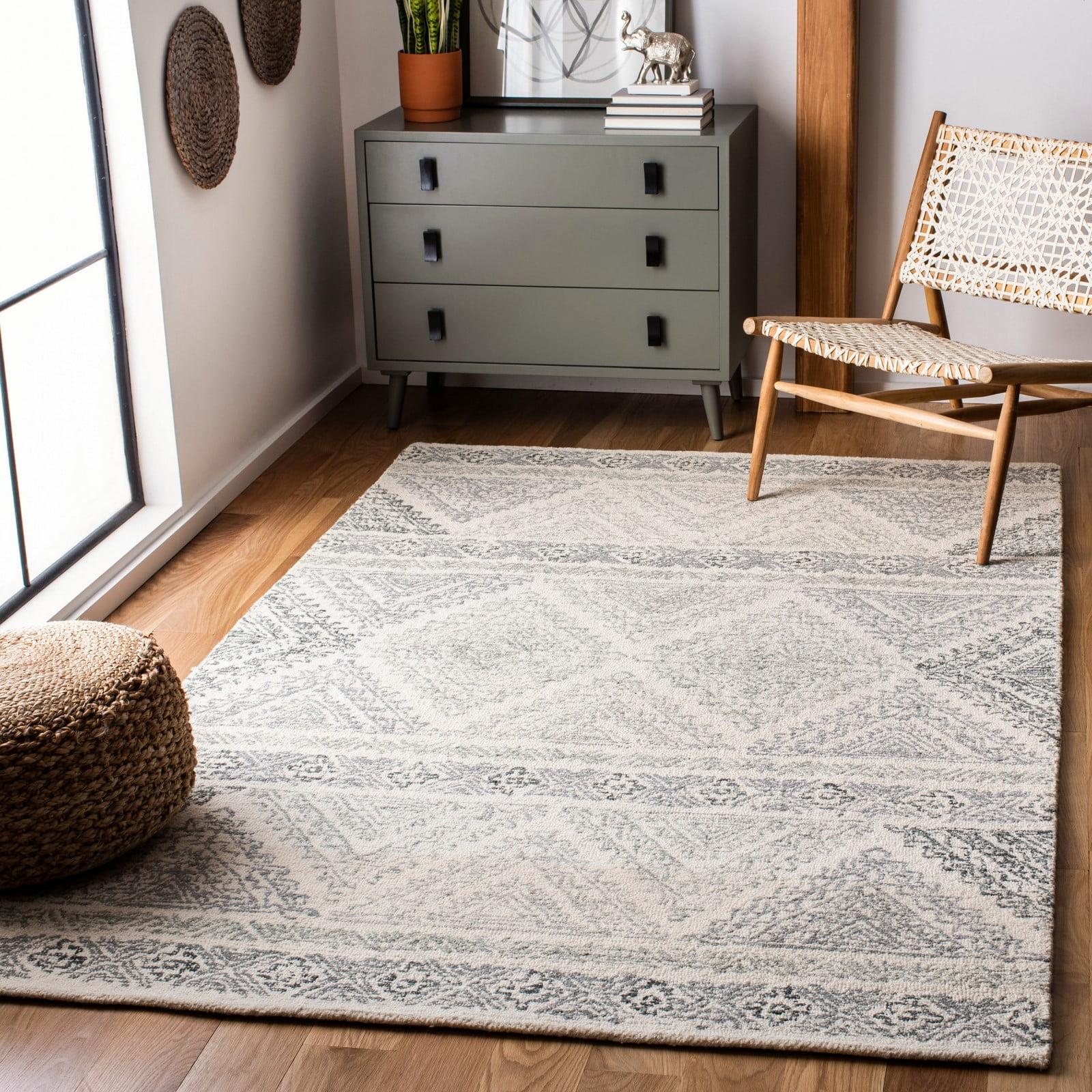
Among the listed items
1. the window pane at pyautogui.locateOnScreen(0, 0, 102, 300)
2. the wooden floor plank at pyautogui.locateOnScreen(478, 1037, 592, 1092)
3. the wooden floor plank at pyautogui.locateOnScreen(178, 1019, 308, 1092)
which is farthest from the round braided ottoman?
the window pane at pyautogui.locateOnScreen(0, 0, 102, 300)

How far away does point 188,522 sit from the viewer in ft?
10.1

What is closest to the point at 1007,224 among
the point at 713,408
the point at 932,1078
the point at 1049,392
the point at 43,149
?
the point at 1049,392

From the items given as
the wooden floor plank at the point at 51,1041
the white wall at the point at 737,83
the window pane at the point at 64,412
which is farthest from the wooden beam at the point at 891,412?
the wooden floor plank at the point at 51,1041

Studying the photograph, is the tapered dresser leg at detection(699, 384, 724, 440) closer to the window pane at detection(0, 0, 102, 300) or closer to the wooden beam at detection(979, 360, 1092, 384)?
the wooden beam at detection(979, 360, 1092, 384)

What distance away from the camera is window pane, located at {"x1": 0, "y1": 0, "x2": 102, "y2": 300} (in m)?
2.55

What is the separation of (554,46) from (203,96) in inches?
41.4

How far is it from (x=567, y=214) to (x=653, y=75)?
39cm

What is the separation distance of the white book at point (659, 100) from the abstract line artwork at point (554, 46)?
12.4 inches

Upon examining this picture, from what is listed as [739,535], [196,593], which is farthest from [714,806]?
[196,593]

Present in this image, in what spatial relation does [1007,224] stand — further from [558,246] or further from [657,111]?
[558,246]

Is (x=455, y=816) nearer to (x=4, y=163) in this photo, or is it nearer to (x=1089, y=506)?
(x=4, y=163)

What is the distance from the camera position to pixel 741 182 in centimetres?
347

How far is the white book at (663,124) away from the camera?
338 centimetres

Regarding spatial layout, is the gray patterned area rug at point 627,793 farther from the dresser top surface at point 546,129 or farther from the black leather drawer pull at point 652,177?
the dresser top surface at point 546,129
